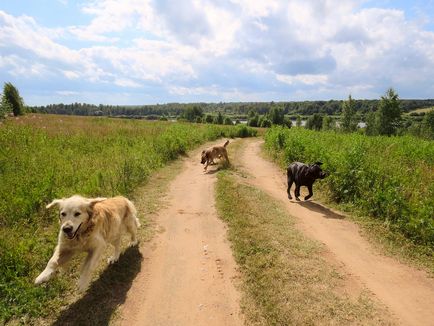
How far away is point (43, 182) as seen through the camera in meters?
9.20

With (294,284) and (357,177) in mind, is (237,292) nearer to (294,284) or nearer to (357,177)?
(294,284)

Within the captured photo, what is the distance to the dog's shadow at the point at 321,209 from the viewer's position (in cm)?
1027

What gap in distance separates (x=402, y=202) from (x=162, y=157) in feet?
42.9

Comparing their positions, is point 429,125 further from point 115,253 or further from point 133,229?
point 115,253

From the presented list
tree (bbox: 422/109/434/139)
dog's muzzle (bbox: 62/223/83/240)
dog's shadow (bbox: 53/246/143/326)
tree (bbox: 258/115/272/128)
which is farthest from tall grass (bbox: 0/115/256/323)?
tree (bbox: 258/115/272/128)

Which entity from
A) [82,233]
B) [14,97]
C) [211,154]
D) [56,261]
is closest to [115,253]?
[82,233]

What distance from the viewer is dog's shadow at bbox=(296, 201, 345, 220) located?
10273mm

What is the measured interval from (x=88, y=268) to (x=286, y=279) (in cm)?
370

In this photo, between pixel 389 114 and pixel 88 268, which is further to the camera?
pixel 389 114

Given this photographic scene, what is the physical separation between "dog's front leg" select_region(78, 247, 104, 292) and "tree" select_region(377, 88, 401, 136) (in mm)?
56242

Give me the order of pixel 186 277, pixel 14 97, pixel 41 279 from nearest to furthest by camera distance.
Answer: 1. pixel 41 279
2. pixel 186 277
3. pixel 14 97

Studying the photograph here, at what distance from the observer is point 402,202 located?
9.02m

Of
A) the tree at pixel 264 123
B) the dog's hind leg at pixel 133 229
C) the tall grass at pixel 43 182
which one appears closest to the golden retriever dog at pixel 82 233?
the tall grass at pixel 43 182

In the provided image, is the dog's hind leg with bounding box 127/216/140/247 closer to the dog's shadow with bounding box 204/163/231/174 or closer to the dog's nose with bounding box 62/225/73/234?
the dog's nose with bounding box 62/225/73/234
